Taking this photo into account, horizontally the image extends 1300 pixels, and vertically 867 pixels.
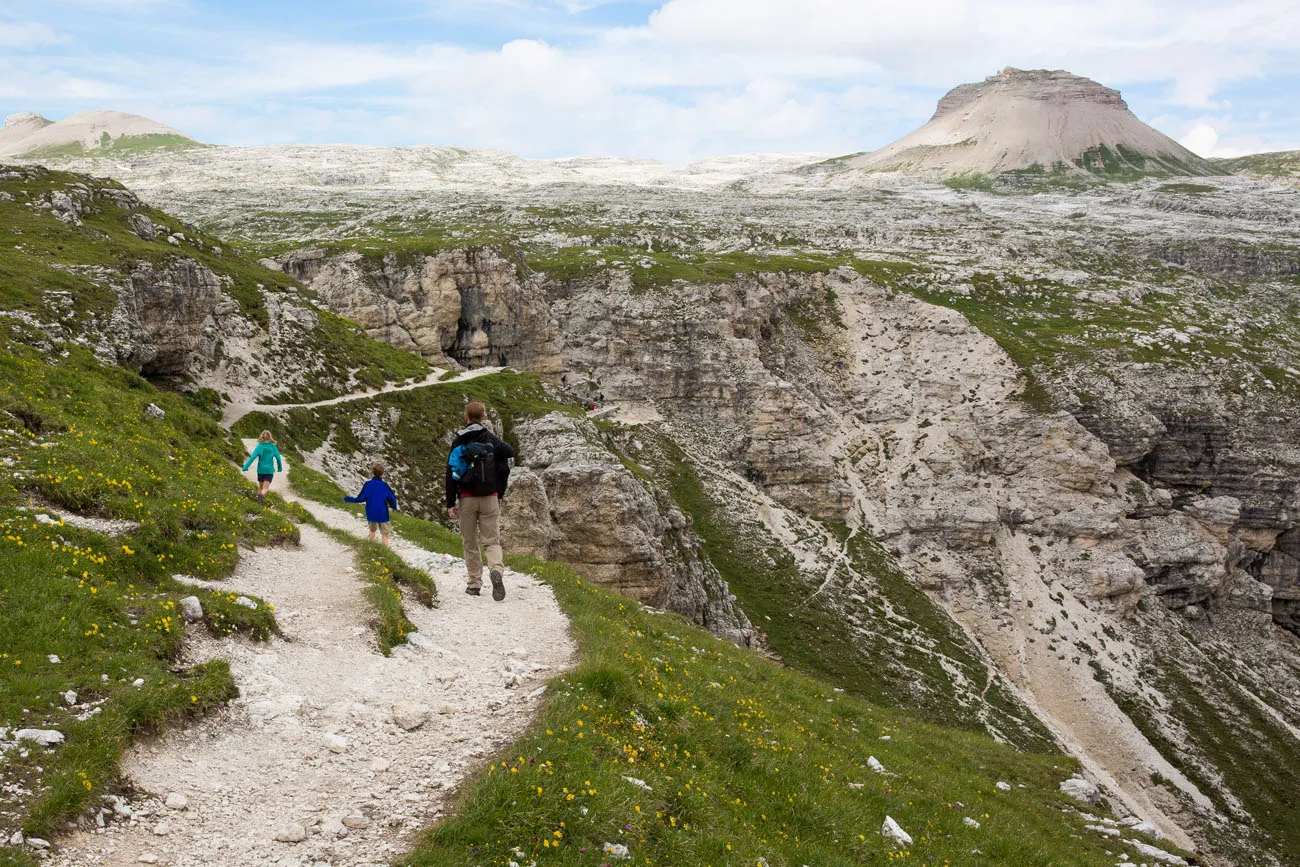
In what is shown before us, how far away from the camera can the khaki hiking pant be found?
18266mm

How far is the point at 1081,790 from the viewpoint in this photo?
82.9ft

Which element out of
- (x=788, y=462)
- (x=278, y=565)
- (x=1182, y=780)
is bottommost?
(x=1182, y=780)

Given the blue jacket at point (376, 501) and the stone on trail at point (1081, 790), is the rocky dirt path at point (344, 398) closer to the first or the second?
the blue jacket at point (376, 501)

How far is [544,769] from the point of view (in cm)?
957

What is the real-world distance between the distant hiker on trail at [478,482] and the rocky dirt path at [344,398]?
104 ft

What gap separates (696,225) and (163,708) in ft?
629

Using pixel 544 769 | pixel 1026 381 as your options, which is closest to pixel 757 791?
pixel 544 769

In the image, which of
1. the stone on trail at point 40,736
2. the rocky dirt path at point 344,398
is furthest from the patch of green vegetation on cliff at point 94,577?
the rocky dirt path at point 344,398

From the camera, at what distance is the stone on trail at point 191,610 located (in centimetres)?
1291

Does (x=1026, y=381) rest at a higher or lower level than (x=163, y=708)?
lower

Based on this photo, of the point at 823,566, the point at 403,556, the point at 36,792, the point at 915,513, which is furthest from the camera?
the point at 915,513

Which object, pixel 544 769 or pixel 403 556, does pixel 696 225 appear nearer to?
pixel 403 556

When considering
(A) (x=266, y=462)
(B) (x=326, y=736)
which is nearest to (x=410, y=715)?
(B) (x=326, y=736)

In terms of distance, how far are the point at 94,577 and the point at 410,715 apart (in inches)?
250
